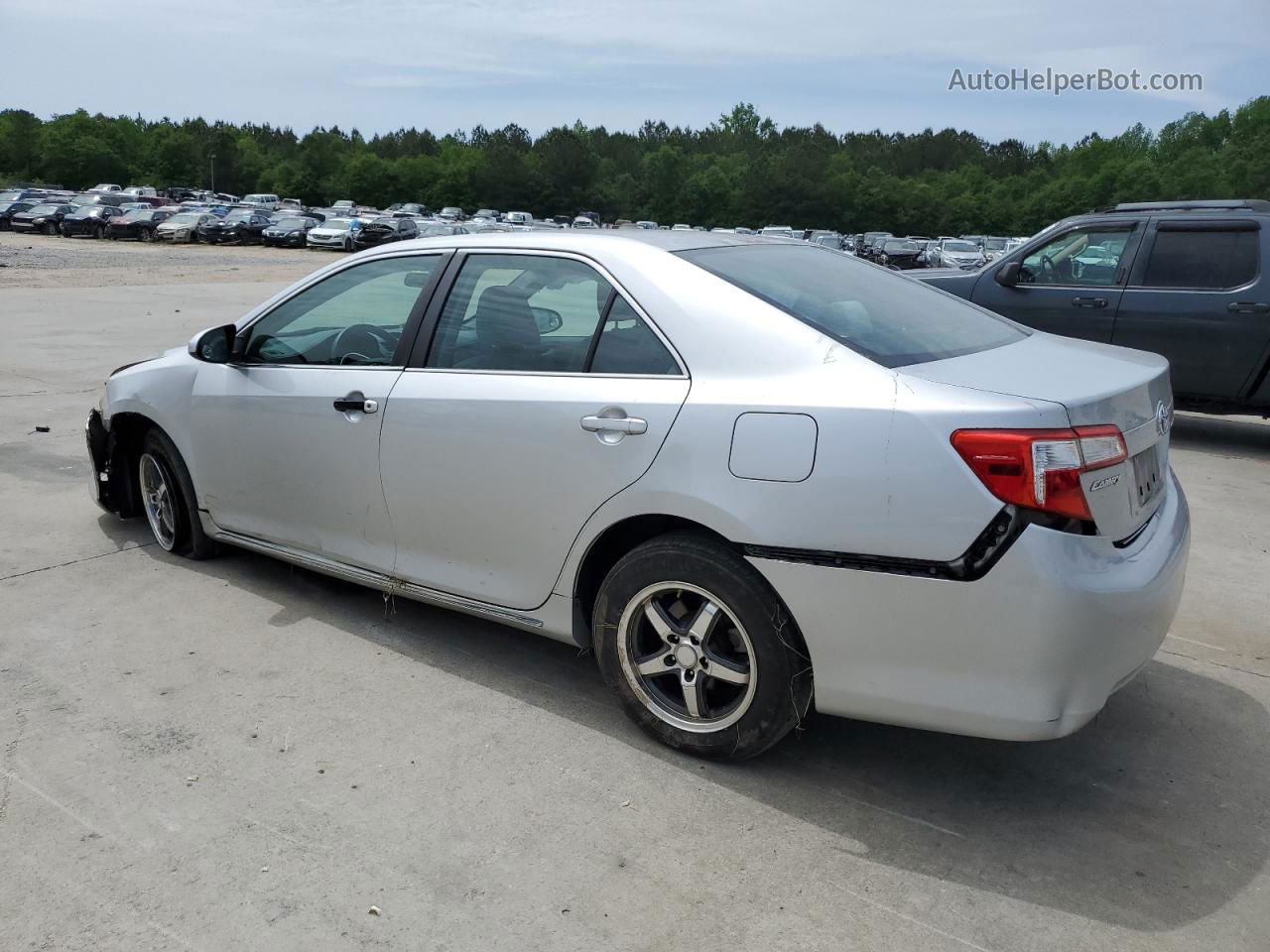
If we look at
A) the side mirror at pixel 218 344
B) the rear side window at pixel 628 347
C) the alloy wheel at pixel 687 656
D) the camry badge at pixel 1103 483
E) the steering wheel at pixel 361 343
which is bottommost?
the alloy wheel at pixel 687 656

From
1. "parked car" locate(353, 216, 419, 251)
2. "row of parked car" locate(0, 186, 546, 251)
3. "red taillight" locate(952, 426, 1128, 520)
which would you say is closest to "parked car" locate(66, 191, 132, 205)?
"row of parked car" locate(0, 186, 546, 251)

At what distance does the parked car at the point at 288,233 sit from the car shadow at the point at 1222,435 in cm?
4129

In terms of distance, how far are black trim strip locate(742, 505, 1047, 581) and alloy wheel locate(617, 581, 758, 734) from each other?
39cm

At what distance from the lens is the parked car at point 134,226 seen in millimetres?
47094

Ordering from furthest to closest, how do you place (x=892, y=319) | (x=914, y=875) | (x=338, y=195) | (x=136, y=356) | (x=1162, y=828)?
1. (x=338, y=195)
2. (x=136, y=356)
3. (x=892, y=319)
4. (x=1162, y=828)
5. (x=914, y=875)

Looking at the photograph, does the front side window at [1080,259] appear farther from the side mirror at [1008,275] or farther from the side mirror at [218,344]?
the side mirror at [218,344]

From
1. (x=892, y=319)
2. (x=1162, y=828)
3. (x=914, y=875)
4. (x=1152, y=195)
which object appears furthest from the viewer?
(x=1152, y=195)

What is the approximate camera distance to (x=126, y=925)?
2629 millimetres

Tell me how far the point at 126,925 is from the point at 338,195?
120201 mm

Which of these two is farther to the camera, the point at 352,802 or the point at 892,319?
the point at 892,319

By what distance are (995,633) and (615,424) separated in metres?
1.27

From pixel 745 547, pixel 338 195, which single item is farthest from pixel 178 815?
pixel 338 195

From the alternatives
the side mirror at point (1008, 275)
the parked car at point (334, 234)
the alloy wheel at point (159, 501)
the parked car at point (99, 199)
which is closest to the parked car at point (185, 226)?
the parked car at point (334, 234)

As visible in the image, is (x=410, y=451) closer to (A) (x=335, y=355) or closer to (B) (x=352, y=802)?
(A) (x=335, y=355)
